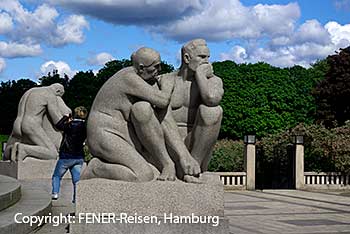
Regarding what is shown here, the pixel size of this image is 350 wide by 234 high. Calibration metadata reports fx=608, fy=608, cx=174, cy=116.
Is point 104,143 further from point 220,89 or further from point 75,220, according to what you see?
point 220,89

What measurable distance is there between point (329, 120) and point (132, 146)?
34232 millimetres

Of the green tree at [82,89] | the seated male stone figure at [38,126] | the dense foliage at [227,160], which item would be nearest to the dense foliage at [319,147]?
the dense foliage at [227,160]

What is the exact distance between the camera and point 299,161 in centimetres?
2391

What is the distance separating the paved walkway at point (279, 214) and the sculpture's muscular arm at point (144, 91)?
6.25 ft

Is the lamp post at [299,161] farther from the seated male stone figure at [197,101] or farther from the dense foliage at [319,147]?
the seated male stone figure at [197,101]

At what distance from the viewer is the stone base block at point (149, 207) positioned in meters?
6.67

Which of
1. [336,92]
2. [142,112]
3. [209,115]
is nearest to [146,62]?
[142,112]

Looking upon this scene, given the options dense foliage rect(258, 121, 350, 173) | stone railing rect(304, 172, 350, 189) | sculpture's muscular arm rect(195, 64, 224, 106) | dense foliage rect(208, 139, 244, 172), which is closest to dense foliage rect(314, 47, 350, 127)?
dense foliage rect(258, 121, 350, 173)

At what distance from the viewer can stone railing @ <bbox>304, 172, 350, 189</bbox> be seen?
23812 mm

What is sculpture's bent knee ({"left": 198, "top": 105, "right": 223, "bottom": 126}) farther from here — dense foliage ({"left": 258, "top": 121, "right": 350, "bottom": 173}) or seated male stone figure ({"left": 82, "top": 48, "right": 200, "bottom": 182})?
dense foliage ({"left": 258, "top": 121, "right": 350, "bottom": 173})

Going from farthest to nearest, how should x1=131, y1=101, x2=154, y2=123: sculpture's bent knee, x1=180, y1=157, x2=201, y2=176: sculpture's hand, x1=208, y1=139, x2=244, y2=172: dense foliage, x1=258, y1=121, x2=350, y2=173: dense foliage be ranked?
1. x1=208, y1=139, x2=244, y2=172: dense foliage
2. x1=258, y1=121, x2=350, y2=173: dense foliage
3. x1=180, y1=157, x2=201, y2=176: sculpture's hand
4. x1=131, y1=101, x2=154, y2=123: sculpture's bent knee

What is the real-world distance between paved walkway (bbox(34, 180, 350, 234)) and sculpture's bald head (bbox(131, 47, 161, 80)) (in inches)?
84.0

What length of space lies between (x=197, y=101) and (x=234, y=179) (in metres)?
16.5

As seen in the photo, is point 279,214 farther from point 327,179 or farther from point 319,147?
point 319,147
